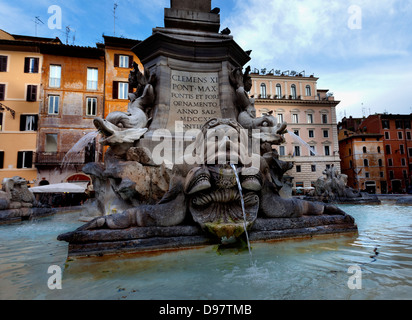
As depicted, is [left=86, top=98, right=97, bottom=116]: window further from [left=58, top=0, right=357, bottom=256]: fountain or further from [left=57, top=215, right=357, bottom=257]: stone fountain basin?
[left=57, top=215, right=357, bottom=257]: stone fountain basin

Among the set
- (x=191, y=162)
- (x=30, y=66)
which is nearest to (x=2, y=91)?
(x=30, y=66)

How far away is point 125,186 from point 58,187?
12675 mm

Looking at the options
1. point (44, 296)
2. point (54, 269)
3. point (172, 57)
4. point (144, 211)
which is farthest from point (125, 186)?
point (172, 57)

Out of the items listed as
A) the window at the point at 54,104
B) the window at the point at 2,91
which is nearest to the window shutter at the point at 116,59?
the window at the point at 54,104

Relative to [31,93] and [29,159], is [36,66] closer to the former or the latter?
[31,93]

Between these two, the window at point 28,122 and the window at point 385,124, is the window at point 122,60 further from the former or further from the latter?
the window at point 385,124

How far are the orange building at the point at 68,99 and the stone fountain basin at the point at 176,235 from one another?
22.1 metres

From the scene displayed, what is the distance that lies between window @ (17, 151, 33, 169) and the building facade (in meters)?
52.1

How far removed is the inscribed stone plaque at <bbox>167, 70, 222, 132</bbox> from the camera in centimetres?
518

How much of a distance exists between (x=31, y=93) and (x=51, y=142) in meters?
5.27

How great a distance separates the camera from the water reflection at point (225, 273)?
162 cm

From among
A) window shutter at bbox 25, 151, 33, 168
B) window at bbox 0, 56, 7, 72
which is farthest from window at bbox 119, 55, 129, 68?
window shutter at bbox 25, 151, 33, 168

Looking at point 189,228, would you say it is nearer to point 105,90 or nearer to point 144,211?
point 144,211

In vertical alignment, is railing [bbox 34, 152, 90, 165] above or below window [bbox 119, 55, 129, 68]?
below
